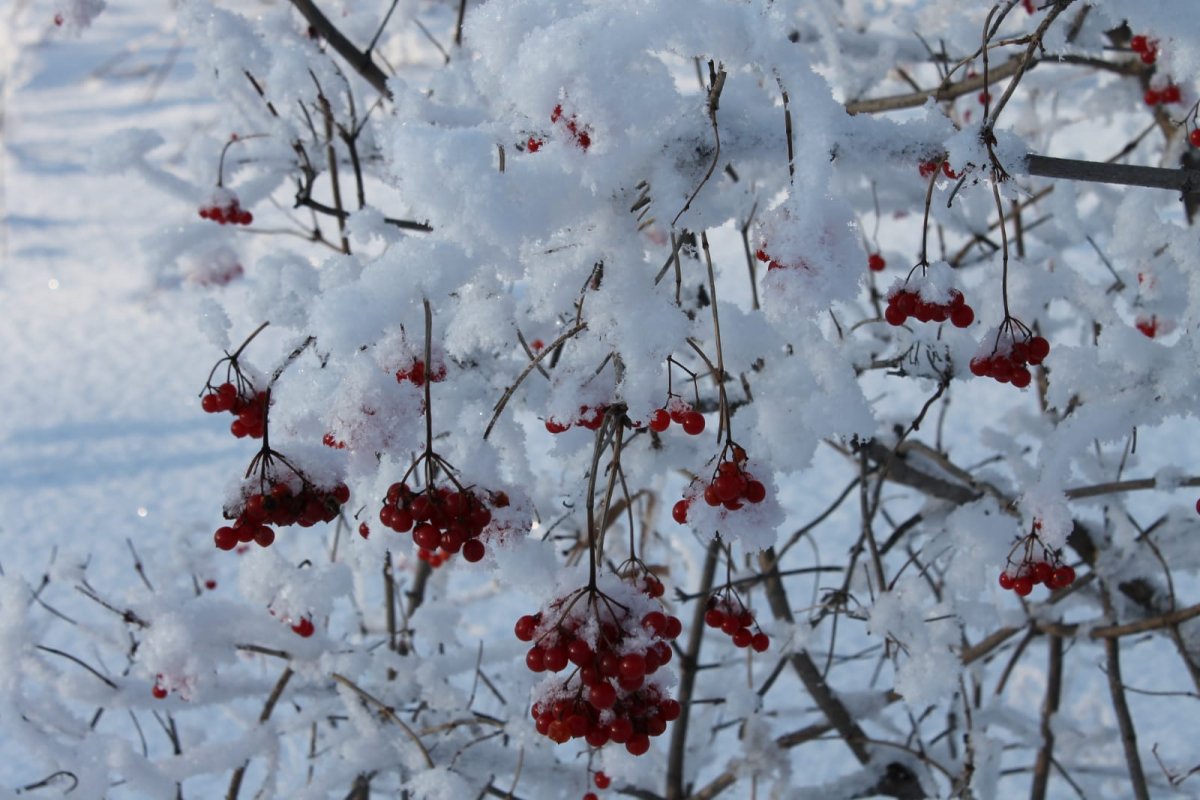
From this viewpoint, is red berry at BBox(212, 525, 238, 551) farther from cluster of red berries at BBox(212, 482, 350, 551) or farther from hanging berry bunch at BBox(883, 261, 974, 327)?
hanging berry bunch at BBox(883, 261, 974, 327)

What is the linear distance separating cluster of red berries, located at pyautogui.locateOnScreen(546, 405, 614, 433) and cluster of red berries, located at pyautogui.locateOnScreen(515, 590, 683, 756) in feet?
0.84

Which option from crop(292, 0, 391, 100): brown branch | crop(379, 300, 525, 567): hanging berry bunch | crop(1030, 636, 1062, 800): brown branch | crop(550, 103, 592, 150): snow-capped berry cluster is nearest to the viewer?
crop(550, 103, 592, 150): snow-capped berry cluster

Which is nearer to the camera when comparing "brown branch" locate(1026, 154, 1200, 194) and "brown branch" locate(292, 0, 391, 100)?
"brown branch" locate(1026, 154, 1200, 194)

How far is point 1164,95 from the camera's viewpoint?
2551 millimetres

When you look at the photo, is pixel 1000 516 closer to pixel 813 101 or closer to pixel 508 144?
pixel 813 101

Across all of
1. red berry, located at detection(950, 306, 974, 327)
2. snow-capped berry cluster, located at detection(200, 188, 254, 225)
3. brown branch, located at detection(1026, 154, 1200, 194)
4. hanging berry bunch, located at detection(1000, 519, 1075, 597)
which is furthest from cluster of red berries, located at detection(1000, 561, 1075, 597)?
snow-capped berry cluster, located at detection(200, 188, 254, 225)

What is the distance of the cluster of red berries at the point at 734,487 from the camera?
3.56 feet

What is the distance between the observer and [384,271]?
1017 mm

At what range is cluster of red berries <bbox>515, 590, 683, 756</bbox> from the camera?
3.18 feet

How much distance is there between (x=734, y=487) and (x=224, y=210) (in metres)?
1.73

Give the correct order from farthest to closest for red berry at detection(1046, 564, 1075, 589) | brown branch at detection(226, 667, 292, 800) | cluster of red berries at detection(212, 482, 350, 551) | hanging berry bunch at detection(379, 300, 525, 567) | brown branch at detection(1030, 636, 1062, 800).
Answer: brown branch at detection(1030, 636, 1062, 800)
brown branch at detection(226, 667, 292, 800)
red berry at detection(1046, 564, 1075, 589)
cluster of red berries at detection(212, 482, 350, 551)
hanging berry bunch at detection(379, 300, 525, 567)

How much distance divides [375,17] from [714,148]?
7.17 feet

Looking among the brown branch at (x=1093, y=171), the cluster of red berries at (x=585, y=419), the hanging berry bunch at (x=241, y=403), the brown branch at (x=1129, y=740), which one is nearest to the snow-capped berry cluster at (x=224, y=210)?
the hanging berry bunch at (x=241, y=403)

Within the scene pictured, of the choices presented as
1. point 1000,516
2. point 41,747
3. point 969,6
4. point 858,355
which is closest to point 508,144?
point 858,355
